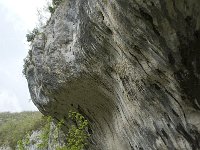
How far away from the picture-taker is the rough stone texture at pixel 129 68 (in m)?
10.7

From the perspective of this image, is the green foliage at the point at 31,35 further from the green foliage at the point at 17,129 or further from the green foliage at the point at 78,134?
the green foliage at the point at 17,129

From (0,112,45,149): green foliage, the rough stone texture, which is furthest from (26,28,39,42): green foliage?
(0,112,45,149): green foliage

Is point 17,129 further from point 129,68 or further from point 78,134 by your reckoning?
point 129,68

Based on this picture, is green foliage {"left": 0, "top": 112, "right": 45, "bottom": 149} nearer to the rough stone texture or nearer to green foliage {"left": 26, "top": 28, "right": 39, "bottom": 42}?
green foliage {"left": 26, "top": 28, "right": 39, "bottom": 42}

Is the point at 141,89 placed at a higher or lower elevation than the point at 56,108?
lower

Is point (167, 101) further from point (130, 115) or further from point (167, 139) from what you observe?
point (130, 115)

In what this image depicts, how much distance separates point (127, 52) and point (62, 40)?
5929 millimetres

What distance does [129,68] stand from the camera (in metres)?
13.1

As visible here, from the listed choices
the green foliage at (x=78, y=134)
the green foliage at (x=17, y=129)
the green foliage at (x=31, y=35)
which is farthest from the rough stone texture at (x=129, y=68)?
the green foliage at (x=17, y=129)

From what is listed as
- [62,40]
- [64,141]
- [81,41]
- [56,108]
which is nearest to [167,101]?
[81,41]

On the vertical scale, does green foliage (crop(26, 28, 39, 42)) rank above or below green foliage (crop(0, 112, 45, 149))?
above

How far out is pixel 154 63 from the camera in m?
11.6

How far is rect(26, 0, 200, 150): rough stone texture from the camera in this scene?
1069 centimetres

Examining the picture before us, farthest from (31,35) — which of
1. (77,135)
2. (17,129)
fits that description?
(17,129)
